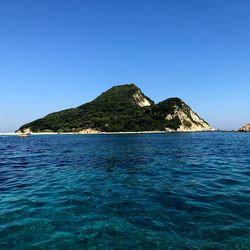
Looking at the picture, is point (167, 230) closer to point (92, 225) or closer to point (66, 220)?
point (92, 225)

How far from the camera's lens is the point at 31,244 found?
974cm

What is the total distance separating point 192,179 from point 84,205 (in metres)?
11.1

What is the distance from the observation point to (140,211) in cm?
1336

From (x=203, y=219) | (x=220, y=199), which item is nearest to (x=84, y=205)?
(x=203, y=219)

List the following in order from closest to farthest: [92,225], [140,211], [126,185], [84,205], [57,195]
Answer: [92,225] → [140,211] → [84,205] → [57,195] → [126,185]

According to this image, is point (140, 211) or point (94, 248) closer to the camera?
point (94, 248)

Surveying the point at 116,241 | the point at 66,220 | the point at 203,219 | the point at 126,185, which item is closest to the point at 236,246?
the point at 203,219

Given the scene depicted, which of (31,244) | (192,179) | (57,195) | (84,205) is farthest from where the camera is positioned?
(192,179)

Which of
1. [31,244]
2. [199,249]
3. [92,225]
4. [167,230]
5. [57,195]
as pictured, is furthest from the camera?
[57,195]

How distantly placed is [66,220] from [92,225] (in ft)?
5.00

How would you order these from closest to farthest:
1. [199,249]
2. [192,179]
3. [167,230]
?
1. [199,249]
2. [167,230]
3. [192,179]

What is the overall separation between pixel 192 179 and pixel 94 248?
1443 cm

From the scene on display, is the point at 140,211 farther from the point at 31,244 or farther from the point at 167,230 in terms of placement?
the point at 31,244

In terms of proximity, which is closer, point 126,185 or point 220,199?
point 220,199
